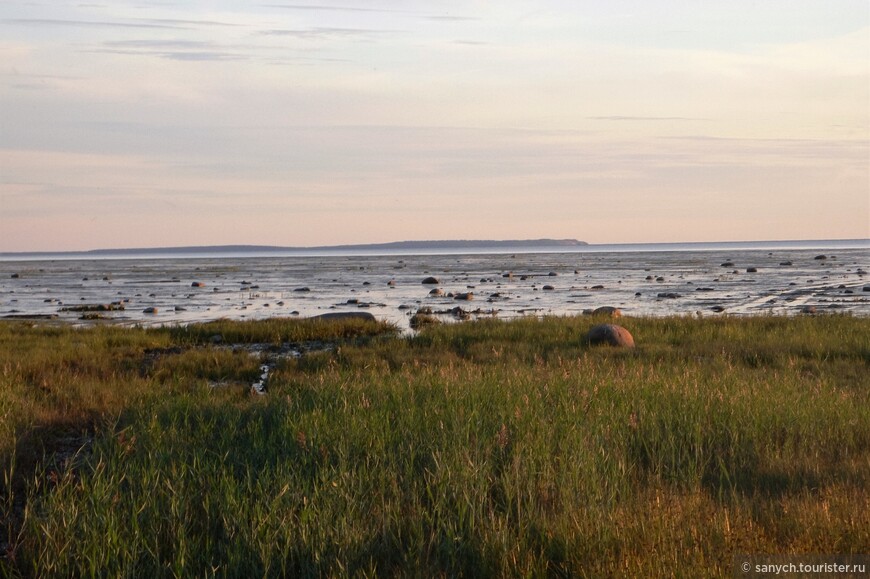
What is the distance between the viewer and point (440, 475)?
5.88 metres

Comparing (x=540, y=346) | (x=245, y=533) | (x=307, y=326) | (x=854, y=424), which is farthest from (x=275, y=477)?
(x=307, y=326)

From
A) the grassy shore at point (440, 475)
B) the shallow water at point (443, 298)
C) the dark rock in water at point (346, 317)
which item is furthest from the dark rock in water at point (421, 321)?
the grassy shore at point (440, 475)

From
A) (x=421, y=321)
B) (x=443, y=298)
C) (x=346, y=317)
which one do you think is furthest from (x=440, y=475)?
(x=443, y=298)

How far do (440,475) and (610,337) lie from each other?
10.9m

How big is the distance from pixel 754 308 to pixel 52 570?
28.7m

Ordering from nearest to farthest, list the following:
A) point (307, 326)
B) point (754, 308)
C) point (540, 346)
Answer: point (540, 346) < point (307, 326) < point (754, 308)

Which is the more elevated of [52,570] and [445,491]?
[445,491]

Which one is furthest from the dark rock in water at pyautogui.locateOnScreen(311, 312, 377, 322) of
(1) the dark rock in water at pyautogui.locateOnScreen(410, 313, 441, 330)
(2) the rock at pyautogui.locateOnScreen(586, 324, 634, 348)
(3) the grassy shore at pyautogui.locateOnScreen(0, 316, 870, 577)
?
(3) the grassy shore at pyautogui.locateOnScreen(0, 316, 870, 577)

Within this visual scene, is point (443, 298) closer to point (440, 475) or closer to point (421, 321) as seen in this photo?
point (421, 321)

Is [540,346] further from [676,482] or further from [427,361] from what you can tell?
[676,482]

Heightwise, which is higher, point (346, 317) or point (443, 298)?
point (346, 317)

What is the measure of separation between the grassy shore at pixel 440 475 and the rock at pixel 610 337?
3966 millimetres

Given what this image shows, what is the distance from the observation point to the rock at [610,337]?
16047 millimetres

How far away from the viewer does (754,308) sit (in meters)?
30.1
